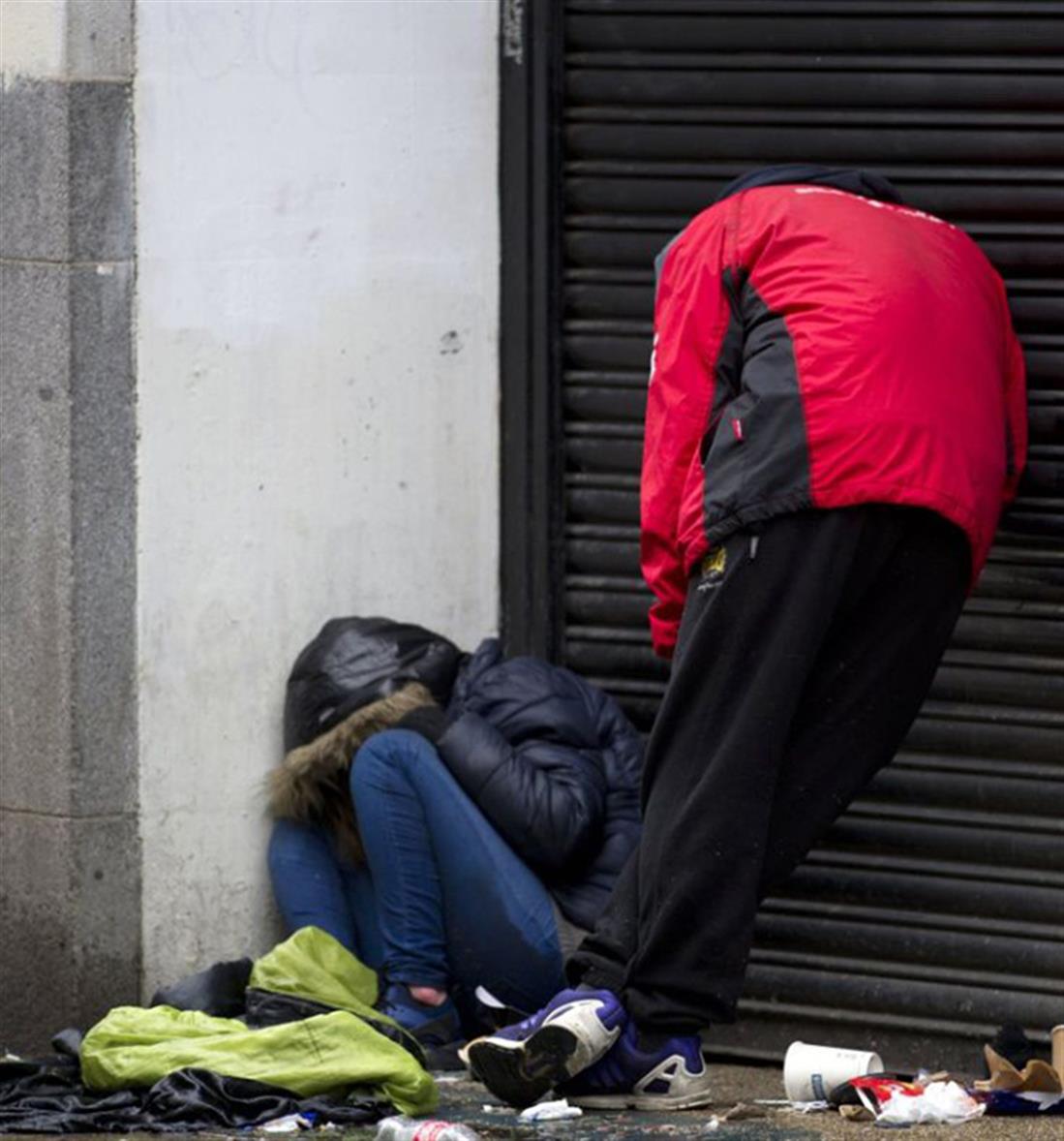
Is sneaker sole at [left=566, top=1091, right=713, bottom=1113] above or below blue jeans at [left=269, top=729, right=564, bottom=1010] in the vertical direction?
below

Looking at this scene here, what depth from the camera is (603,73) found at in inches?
290

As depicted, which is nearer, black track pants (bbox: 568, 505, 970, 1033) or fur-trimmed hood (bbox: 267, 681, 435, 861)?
black track pants (bbox: 568, 505, 970, 1033)

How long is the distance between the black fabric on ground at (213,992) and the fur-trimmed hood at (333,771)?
1.28ft

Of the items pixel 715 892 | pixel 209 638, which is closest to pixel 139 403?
pixel 209 638

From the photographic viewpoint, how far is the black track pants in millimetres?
6293

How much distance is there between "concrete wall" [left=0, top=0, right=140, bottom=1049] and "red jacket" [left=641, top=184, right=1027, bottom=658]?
4.47 feet

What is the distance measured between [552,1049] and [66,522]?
1.77m

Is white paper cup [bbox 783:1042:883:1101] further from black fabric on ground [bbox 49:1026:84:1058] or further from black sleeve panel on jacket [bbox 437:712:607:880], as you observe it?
black fabric on ground [bbox 49:1026:84:1058]

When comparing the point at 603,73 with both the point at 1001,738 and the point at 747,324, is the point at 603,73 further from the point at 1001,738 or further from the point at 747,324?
the point at 1001,738

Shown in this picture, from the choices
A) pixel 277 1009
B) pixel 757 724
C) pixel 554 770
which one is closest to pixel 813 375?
pixel 757 724

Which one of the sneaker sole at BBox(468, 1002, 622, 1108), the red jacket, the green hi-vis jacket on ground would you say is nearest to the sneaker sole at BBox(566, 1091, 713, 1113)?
the sneaker sole at BBox(468, 1002, 622, 1108)

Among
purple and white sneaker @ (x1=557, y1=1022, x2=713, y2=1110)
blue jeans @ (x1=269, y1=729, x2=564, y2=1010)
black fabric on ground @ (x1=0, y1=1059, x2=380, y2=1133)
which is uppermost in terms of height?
blue jeans @ (x1=269, y1=729, x2=564, y2=1010)

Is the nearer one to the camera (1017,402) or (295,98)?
(1017,402)

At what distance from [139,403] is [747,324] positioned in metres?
1.56
